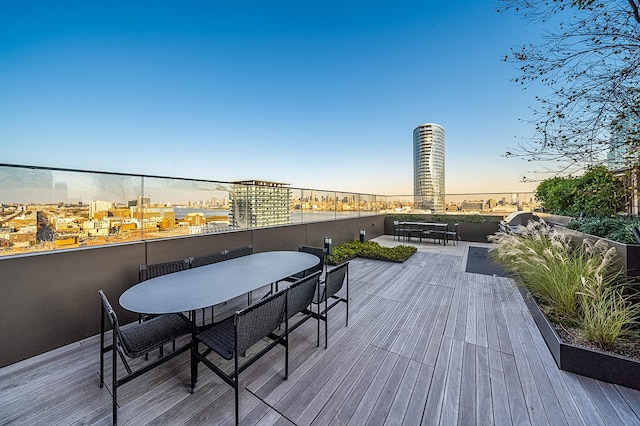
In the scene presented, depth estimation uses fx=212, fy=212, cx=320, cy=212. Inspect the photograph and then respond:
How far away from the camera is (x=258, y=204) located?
450cm

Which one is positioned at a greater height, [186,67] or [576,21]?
[186,67]

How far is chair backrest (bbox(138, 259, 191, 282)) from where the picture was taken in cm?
217

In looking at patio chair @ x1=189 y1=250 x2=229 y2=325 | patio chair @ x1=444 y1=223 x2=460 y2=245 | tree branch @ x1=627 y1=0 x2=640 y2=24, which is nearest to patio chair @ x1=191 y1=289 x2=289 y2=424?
patio chair @ x1=189 y1=250 x2=229 y2=325

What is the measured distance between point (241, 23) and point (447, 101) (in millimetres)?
7959

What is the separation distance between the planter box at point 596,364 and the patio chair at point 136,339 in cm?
320

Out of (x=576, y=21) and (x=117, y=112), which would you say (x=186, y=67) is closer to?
(x=117, y=112)

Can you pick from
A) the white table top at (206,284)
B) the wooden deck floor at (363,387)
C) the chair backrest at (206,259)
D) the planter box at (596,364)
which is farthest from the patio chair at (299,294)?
the planter box at (596,364)

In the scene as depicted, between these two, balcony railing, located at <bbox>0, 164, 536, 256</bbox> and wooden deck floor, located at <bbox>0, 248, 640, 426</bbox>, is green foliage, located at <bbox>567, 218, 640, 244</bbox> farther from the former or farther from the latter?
balcony railing, located at <bbox>0, 164, 536, 256</bbox>

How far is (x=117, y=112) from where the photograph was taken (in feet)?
24.0

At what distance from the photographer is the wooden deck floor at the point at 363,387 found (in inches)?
55.8

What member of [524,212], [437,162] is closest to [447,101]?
[524,212]

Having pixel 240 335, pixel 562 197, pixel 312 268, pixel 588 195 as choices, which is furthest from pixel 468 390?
pixel 562 197

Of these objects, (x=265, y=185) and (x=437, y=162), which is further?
(x=437, y=162)

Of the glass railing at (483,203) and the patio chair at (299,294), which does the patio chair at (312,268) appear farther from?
the glass railing at (483,203)
